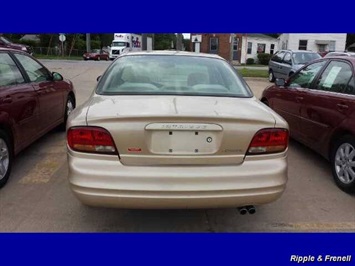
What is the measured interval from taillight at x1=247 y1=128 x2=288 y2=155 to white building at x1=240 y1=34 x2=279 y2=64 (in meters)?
37.3

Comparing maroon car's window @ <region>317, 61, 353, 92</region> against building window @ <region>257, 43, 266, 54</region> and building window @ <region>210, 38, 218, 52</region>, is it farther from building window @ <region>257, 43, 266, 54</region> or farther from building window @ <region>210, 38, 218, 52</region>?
building window @ <region>257, 43, 266, 54</region>

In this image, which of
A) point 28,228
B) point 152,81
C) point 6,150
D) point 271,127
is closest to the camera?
point 271,127

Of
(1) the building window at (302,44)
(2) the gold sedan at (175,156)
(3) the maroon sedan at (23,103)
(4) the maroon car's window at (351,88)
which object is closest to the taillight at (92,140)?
(2) the gold sedan at (175,156)

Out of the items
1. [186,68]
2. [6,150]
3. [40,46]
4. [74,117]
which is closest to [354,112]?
[186,68]

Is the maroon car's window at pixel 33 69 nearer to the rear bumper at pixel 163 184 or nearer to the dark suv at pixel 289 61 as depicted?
the rear bumper at pixel 163 184

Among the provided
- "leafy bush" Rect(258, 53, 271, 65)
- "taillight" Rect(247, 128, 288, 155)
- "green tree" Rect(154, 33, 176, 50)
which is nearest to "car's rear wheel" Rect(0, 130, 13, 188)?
"taillight" Rect(247, 128, 288, 155)

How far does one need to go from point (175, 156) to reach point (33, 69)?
11.5 feet

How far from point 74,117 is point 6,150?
1699 mm

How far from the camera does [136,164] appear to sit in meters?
2.77

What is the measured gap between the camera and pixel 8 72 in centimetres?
460

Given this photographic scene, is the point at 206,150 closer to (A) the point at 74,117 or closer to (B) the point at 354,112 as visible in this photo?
(A) the point at 74,117

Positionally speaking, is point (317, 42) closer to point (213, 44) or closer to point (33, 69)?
point (213, 44)

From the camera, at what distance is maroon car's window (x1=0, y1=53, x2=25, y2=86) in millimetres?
4441

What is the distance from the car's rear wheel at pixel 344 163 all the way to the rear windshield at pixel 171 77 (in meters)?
1.41
